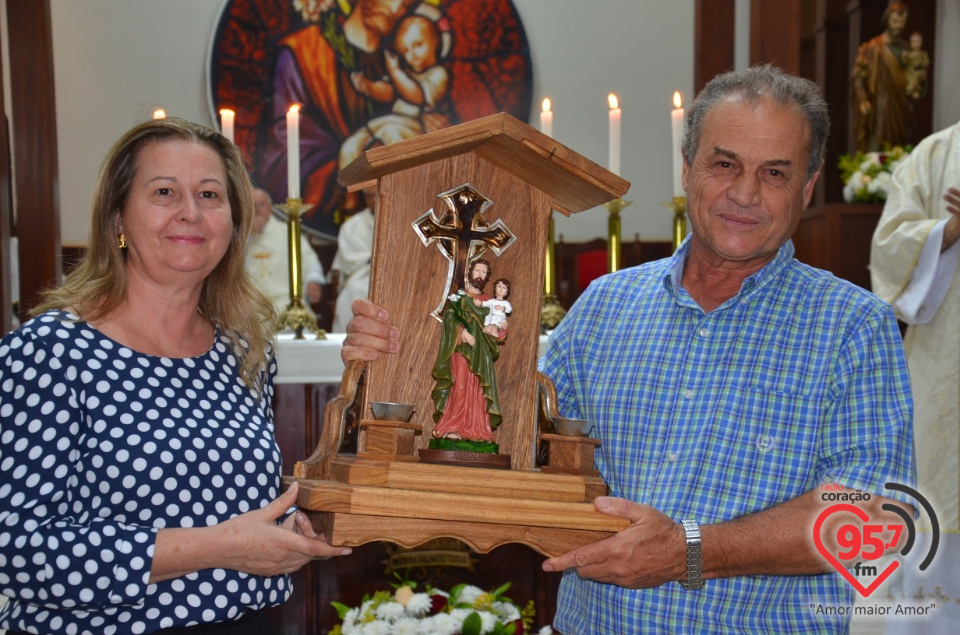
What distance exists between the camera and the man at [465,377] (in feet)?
6.16

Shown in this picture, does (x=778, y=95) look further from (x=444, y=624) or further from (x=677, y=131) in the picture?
(x=444, y=624)

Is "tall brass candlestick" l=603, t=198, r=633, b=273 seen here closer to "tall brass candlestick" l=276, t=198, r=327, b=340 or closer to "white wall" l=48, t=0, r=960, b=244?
"tall brass candlestick" l=276, t=198, r=327, b=340

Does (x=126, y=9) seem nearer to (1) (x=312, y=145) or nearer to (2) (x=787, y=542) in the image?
(1) (x=312, y=145)

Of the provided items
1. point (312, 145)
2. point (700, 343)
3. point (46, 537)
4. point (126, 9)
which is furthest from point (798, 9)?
point (126, 9)

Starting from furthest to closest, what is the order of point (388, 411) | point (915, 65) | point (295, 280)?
point (915, 65) < point (295, 280) < point (388, 411)

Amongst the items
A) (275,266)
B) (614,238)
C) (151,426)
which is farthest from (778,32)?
(275,266)

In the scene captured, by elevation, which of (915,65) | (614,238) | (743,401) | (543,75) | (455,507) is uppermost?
(543,75)

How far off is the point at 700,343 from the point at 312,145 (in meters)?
6.90

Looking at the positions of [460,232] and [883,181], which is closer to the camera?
Answer: [460,232]

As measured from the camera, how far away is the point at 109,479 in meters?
1.83

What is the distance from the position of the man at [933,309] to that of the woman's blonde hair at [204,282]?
2.69m

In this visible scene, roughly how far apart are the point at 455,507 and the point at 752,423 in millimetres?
615

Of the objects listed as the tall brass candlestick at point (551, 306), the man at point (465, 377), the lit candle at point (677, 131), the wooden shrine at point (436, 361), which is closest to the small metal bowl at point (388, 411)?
the wooden shrine at point (436, 361)

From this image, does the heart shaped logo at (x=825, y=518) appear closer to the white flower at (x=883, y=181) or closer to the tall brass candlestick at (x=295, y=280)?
the tall brass candlestick at (x=295, y=280)
